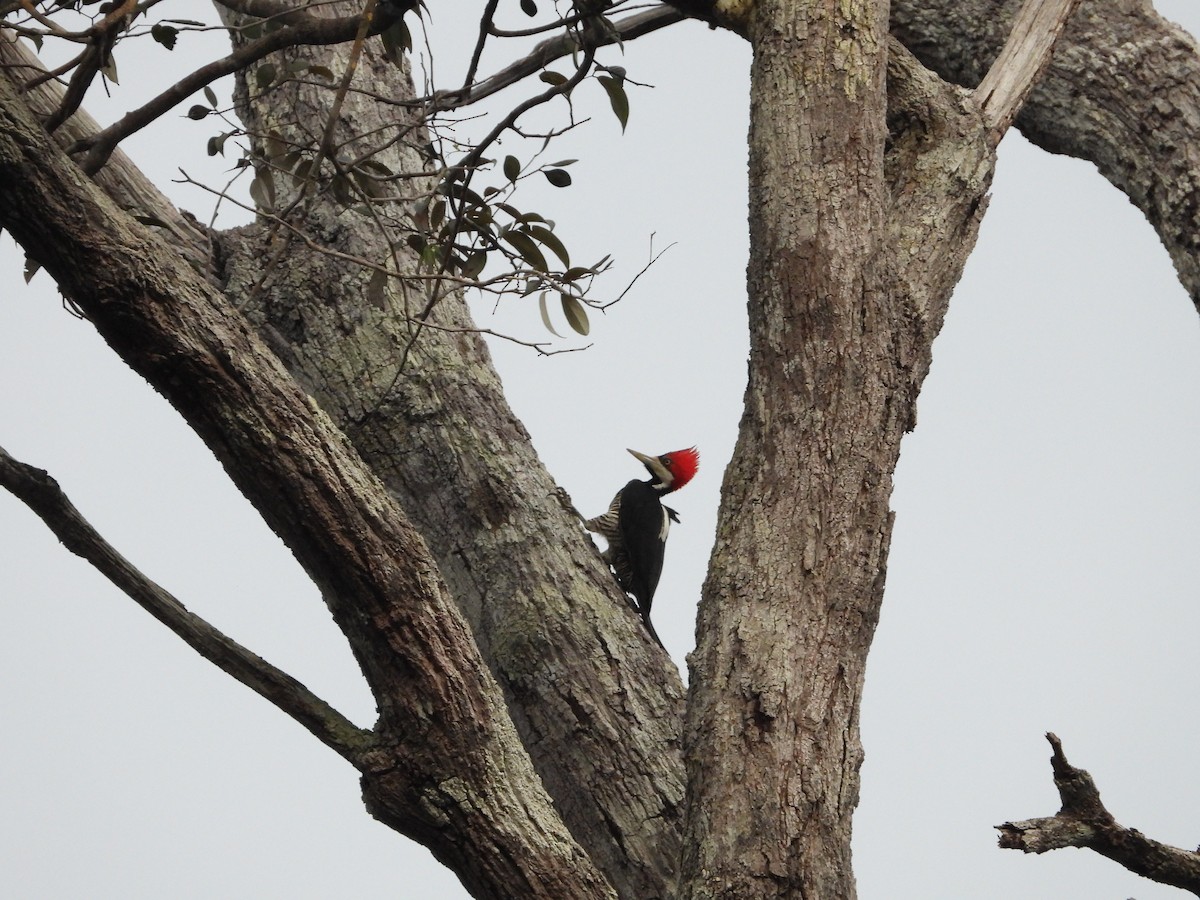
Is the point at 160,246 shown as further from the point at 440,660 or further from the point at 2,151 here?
the point at 440,660

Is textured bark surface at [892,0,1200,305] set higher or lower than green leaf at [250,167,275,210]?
higher

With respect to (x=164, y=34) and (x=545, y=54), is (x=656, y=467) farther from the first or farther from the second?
(x=164, y=34)

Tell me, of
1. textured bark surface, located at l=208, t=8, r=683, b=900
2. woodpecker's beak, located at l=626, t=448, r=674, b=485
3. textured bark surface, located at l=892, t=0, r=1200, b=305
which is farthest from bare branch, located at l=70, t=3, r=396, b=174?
woodpecker's beak, located at l=626, t=448, r=674, b=485

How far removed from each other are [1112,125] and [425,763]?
2.59m

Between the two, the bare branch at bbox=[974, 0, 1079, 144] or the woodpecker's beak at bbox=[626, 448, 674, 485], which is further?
the woodpecker's beak at bbox=[626, 448, 674, 485]

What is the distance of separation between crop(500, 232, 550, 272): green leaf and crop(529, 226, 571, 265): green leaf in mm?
23

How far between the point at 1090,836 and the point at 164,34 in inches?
108

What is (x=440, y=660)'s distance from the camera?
224cm

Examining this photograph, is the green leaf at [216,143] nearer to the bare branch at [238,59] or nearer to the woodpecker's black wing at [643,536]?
the bare branch at [238,59]

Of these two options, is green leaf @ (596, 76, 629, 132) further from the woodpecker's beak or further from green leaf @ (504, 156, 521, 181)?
the woodpecker's beak

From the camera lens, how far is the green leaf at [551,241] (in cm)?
315

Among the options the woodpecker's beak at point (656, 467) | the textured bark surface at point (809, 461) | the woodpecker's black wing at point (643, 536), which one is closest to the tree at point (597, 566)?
the textured bark surface at point (809, 461)

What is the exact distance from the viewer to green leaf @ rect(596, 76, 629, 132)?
10.2 ft

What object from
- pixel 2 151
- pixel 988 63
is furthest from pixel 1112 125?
pixel 2 151
